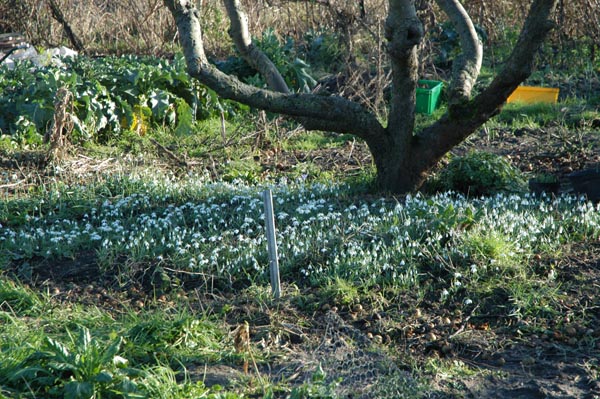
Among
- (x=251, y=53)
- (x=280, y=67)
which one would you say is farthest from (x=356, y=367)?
(x=280, y=67)

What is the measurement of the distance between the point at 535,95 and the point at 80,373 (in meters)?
9.13

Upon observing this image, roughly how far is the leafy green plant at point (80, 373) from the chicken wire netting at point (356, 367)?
98 centimetres

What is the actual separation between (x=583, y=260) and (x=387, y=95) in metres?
6.38

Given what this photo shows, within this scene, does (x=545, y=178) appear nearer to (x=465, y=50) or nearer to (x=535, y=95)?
(x=465, y=50)

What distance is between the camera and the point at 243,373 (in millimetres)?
4113

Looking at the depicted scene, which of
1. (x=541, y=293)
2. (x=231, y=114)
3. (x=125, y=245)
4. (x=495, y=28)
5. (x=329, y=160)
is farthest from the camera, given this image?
(x=495, y=28)

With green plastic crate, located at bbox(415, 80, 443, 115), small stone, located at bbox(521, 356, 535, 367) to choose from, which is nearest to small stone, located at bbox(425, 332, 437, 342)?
small stone, located at bbox(521, 356, 535, 367)

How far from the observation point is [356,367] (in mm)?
4137

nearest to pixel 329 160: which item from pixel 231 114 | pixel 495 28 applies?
pixel 231 114

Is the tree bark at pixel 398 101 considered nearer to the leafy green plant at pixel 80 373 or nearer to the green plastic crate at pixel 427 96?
the green plastic crate at pixel 427 96

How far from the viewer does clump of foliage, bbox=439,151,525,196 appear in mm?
7199

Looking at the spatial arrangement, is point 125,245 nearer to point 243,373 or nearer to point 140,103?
point 243,373

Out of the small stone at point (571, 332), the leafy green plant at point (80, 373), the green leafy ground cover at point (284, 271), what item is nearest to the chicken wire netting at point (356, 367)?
the green leafy ground cover at point (284, 271)

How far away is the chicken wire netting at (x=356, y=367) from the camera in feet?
12.8
